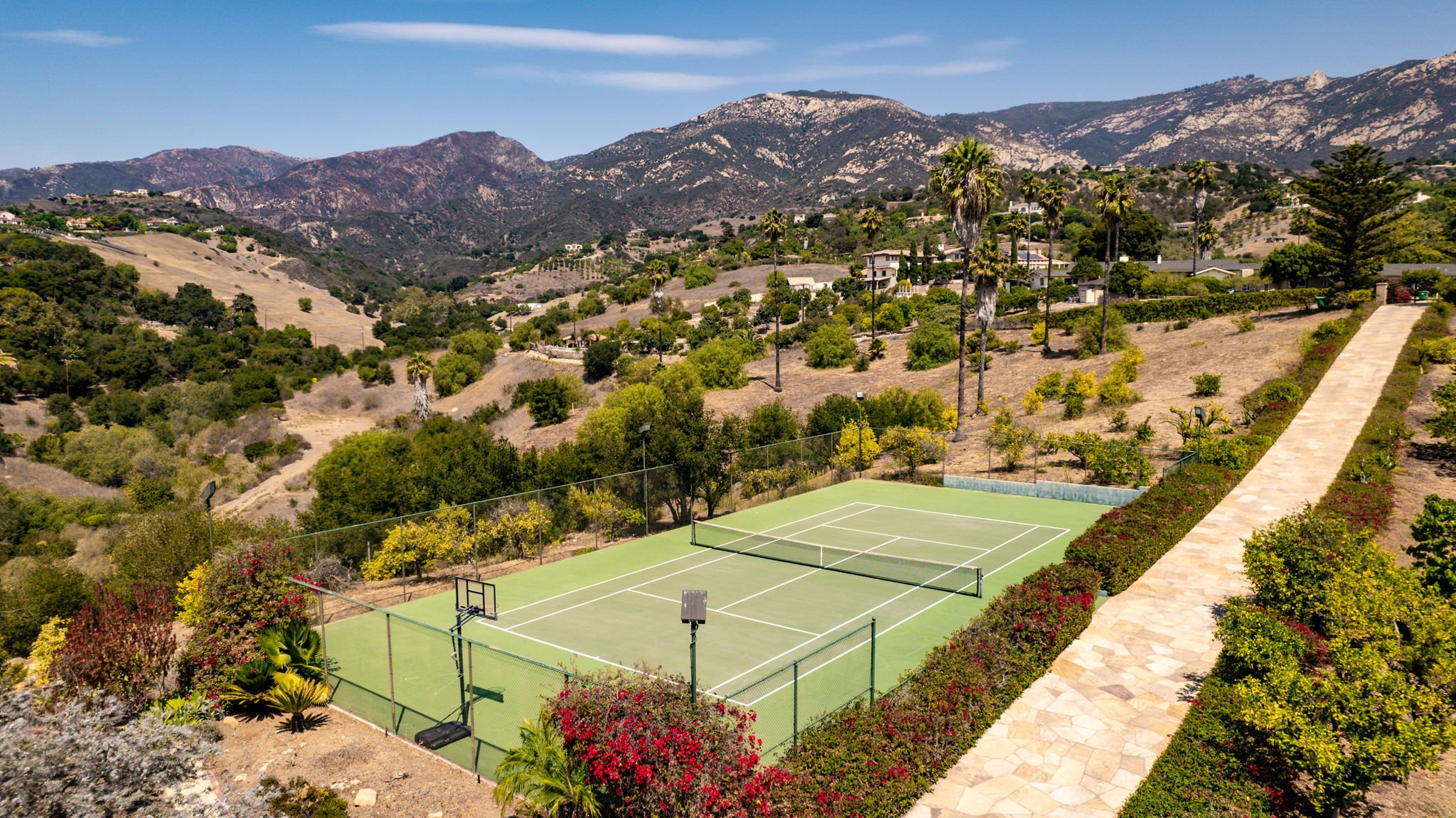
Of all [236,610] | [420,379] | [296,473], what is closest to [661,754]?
[236,610]

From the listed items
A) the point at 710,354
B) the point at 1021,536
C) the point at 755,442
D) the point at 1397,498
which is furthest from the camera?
the point at 710,354

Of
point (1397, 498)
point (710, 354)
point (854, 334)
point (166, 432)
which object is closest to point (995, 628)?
point (1397, 498)

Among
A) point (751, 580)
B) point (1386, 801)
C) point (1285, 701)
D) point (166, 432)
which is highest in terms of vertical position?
point (1285, 701)

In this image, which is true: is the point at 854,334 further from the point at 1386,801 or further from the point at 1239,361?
the point at 1386,801

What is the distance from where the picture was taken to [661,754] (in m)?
8.70

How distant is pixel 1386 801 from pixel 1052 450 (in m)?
25.8

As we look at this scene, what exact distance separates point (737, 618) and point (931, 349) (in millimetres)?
48684

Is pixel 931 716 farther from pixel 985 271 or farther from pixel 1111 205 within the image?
pixel 1111 205

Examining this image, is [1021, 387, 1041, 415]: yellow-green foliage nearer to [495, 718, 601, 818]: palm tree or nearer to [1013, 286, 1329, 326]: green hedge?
[1013, 286, 1329, 326]: green hedge

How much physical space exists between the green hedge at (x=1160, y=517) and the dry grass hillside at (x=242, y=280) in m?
118

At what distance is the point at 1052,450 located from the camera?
34.3 metres

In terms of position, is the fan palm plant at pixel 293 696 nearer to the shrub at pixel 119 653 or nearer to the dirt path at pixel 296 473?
the shrub at pixel 119 653

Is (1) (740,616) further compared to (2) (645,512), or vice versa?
(2) (645,512)

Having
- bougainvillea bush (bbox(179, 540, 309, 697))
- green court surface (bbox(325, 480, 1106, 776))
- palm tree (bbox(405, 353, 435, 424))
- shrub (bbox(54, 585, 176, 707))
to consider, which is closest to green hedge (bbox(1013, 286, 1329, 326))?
green court surface (bbox(325, 480, 1106, 776))
